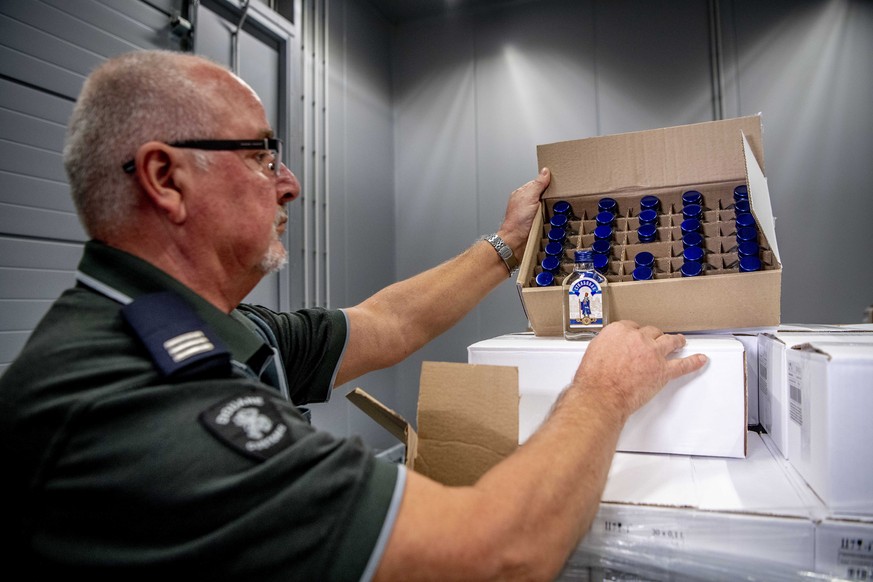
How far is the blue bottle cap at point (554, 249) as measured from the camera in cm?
117

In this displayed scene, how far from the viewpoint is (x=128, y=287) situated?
2.23ft

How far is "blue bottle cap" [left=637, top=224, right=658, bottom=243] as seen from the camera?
1.15 m

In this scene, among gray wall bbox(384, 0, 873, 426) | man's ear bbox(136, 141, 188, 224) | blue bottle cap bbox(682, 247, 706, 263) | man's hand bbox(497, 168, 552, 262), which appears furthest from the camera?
gray wall bbox(384, 0, 873, 426)

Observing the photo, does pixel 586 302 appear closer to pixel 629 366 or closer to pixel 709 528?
pixel 629 366

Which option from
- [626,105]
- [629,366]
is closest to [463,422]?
[629,366]

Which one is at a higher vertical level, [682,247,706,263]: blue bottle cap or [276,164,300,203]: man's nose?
[276,164,300,203]: man's nose

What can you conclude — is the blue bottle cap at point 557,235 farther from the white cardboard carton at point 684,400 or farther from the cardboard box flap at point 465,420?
the cardboard box flap at point 465,420

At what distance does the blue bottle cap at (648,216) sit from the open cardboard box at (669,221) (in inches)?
1.1

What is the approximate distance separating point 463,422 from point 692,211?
28.9 inches

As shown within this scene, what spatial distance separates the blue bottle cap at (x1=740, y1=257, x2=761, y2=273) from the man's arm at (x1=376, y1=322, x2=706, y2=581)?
16.5 inches

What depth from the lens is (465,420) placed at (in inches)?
30.9

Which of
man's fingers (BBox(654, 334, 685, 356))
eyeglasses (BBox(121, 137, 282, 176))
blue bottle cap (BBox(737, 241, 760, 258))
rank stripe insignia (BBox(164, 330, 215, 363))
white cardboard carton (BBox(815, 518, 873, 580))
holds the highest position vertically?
eyeglasses (BBox(121, 137, 282, 176))

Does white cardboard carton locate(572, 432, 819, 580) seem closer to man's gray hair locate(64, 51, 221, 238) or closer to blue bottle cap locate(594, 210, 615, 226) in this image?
blue bottle cap locate(594, 210, 615, 226)

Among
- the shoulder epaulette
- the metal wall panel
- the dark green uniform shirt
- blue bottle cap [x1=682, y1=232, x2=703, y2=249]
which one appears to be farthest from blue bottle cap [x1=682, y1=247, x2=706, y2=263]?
the metal wall panel
